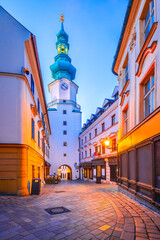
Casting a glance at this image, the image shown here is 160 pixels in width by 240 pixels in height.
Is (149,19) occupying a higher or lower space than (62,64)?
lower

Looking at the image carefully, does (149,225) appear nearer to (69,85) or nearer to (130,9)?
(130,9)

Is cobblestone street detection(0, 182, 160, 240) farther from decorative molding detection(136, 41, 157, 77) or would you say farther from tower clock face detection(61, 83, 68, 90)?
tower clock face detection(61, 83, 68, 90)

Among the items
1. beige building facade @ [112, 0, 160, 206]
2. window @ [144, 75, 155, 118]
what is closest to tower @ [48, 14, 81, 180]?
beige building facade @ [112, 0, 160, 206]

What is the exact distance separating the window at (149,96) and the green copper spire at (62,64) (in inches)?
1406

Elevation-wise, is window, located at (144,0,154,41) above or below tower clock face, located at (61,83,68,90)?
below

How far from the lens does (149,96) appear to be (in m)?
7.44

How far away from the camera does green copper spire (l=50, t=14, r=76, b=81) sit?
4228 centimetres

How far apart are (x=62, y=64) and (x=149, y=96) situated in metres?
38.2

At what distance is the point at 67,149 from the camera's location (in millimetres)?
37562

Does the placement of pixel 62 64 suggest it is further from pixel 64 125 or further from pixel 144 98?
pixel 144 98

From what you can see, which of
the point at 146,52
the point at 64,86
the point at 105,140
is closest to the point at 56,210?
the point at 146,52

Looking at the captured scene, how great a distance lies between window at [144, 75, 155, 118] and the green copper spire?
1406 inches

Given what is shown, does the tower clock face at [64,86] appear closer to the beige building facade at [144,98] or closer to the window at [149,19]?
the beige building facade at [144,98]

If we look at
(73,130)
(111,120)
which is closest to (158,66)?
(111,120)
